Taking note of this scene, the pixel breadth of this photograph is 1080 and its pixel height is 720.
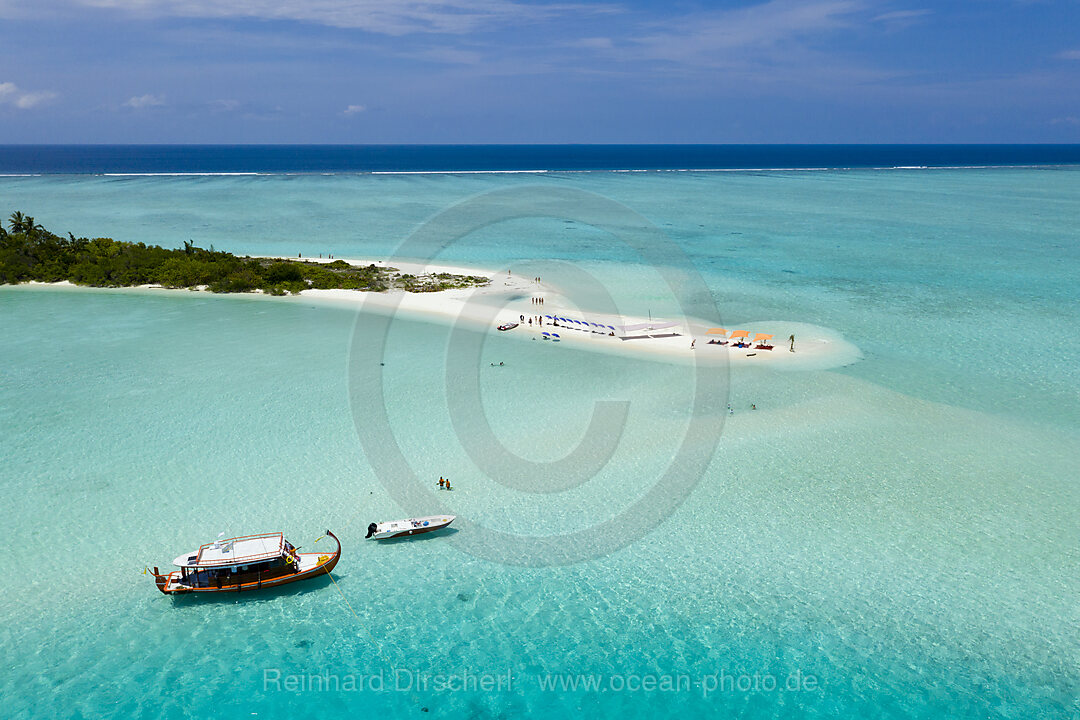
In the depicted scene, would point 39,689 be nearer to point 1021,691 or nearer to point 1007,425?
point 1021,691

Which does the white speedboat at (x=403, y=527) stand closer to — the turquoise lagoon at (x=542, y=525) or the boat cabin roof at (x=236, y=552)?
the turquoise lagoon at (x=542, y=525)

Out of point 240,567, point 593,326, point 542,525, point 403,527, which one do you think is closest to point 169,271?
point 593,326

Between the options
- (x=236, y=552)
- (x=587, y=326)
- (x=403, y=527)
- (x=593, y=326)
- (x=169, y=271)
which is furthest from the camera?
(x=169, y=271)

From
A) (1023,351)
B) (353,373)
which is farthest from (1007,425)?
(353,373)

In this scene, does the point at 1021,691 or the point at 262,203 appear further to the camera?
the point at 262,203

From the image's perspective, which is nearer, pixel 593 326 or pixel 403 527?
pixel 403 527

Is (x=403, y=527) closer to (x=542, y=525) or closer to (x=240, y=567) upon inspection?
(x=542, y=525)
